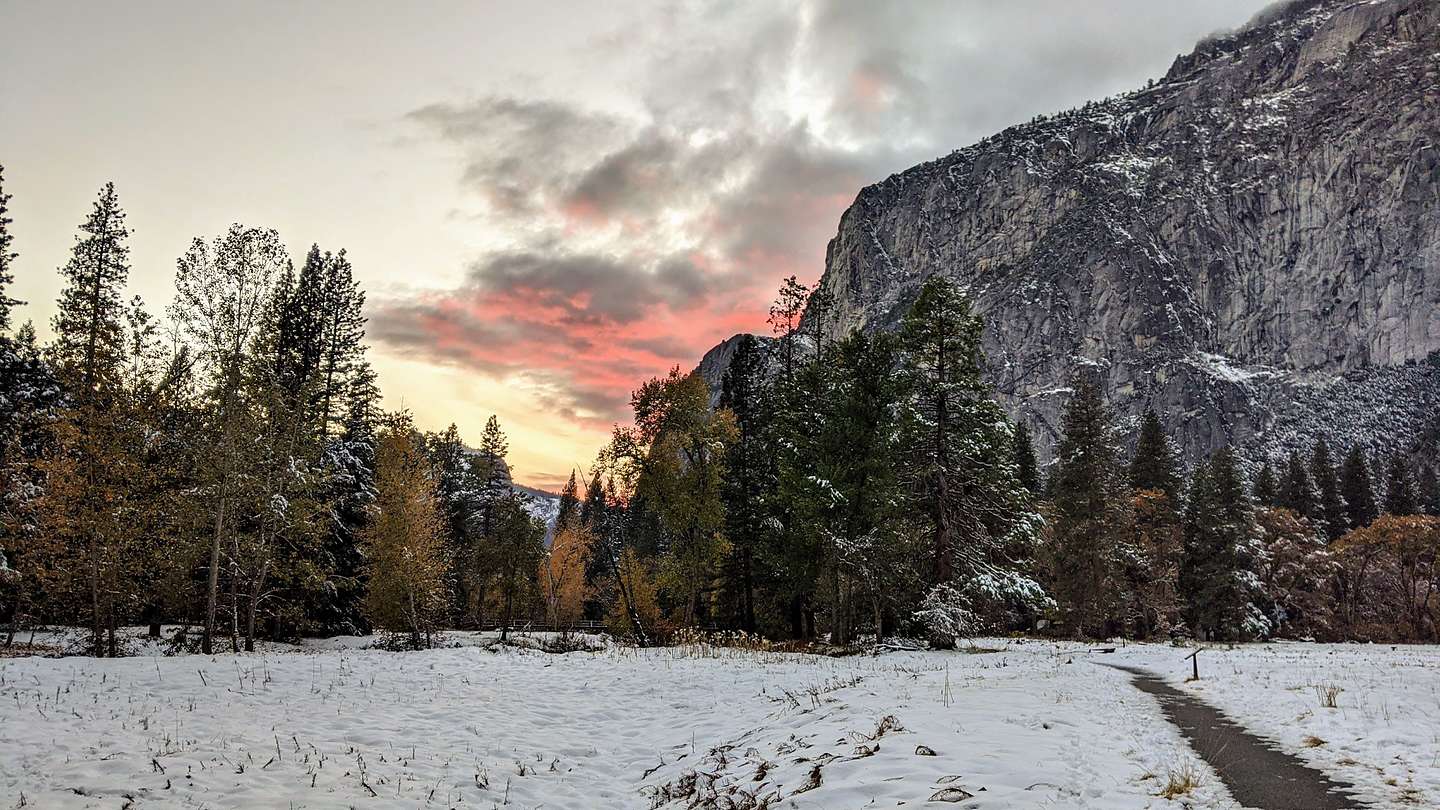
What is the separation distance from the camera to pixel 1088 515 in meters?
44.3

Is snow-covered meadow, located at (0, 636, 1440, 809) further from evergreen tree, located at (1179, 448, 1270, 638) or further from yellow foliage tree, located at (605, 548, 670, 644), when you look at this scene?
evergreen tree, located at (1179, 448, 1270, 638)

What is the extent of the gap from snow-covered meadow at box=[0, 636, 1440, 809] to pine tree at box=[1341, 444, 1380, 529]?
255 feet

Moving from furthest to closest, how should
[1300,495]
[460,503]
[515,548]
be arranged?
[1300,495] < [460,503] < [515,548]

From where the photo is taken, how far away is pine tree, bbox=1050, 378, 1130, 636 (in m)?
44.2

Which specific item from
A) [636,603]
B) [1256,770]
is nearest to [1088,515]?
[636,603]

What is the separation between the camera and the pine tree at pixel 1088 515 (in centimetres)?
4416

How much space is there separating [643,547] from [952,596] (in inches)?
2101

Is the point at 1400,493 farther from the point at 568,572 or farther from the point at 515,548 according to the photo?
the point at 515,548

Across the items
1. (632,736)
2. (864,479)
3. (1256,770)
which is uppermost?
(864,479)

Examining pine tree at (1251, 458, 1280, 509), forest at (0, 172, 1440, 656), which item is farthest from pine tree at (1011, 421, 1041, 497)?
pine tree at (1251, 458, 1280, 509)

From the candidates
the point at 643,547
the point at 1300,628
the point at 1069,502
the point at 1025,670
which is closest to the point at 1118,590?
the point at 1069,502

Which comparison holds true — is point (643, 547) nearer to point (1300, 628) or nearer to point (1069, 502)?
point (1069, 502)

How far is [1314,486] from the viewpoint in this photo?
8138 cm

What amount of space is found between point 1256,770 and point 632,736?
30.6 feet
